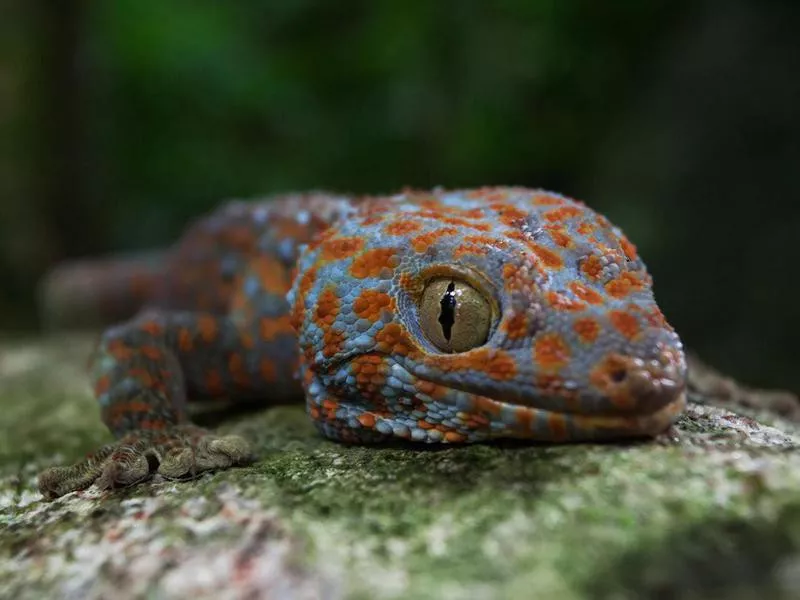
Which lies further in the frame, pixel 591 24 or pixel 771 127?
pixel 591 24

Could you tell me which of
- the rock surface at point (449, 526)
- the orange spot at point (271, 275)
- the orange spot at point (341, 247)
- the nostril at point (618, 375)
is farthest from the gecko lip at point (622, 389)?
the orange spot at point (271, 275)

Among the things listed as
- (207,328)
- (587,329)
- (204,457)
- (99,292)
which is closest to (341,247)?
(204,457)

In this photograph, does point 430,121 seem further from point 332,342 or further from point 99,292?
point 332,342

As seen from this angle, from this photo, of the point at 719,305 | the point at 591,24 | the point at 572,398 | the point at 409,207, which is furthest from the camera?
the point at 591,24

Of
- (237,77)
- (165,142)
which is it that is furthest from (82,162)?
(237,77)

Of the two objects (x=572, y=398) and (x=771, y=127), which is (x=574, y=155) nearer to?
(x=771, y=127)

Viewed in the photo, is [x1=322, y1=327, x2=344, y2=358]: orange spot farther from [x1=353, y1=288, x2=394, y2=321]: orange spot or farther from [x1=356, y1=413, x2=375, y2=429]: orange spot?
[x1=356, y1=413, x2=375, y2=429]: orange spot
